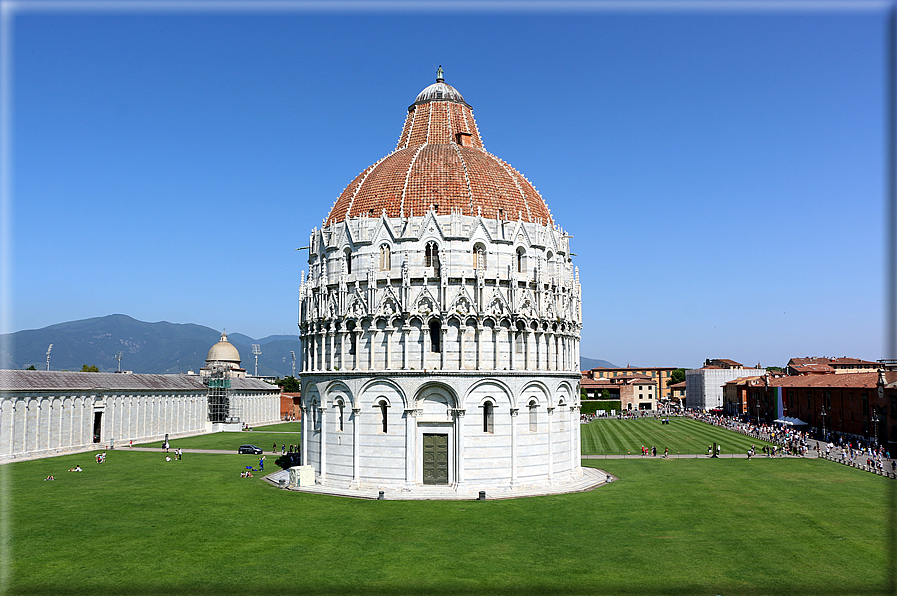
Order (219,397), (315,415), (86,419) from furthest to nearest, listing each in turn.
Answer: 1. (219,397)
2. (86,419)
3. (315,415)

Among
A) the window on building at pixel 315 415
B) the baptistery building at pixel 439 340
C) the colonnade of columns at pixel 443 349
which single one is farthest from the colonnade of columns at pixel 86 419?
→ the colonnade of columns at pixel 443 349

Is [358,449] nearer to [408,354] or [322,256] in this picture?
[408,354]

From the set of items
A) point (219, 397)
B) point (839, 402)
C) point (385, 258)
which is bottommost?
point (219, 397)

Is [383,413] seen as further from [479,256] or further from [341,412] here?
[479,256]

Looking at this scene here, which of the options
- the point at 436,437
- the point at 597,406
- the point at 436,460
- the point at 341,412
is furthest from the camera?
the point at 597,406

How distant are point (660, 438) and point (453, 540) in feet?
196

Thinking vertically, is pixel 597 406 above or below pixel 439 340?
below

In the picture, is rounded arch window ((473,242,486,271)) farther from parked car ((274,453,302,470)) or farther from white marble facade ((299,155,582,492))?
parked car ((274,453,302,470))

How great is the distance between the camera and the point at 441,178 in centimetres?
5109

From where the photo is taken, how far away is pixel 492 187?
5178 cm

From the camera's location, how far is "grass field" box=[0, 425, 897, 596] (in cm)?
2588

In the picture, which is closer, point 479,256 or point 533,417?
point 533,417

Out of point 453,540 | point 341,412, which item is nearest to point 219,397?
point 341,412

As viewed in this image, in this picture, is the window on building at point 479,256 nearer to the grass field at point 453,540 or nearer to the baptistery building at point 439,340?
the baptistery building at point 439,340
